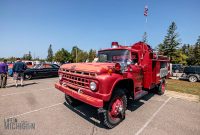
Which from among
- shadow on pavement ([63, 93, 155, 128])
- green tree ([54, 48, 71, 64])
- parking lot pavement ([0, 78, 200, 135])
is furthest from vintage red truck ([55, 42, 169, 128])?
green tree ([54, 48, 71, 64])

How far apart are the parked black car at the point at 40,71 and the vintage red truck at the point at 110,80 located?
31.1 ft

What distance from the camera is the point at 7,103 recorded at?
6.24 meters

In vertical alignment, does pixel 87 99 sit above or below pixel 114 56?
below

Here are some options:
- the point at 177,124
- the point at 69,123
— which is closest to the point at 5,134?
the point at 69,123

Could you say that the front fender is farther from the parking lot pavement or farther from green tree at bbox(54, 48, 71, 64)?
green tree at bbox(54, 48, 71, 64)

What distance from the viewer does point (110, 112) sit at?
14.5 feet

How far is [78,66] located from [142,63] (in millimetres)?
2782

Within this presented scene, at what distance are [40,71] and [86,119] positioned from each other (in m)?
11.5

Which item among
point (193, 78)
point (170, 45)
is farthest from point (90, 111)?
point (170, 45)

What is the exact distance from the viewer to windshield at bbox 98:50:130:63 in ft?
17.9

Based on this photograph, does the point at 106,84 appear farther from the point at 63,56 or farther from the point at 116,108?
the point at 63,56

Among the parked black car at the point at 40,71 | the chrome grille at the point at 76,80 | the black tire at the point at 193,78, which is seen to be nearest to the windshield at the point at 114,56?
the chrome grille at the point at 76,80

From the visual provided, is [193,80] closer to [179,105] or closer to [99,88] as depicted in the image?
[179,105]

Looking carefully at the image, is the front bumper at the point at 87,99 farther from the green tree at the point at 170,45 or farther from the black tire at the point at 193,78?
the green tree at the point at 170,45
